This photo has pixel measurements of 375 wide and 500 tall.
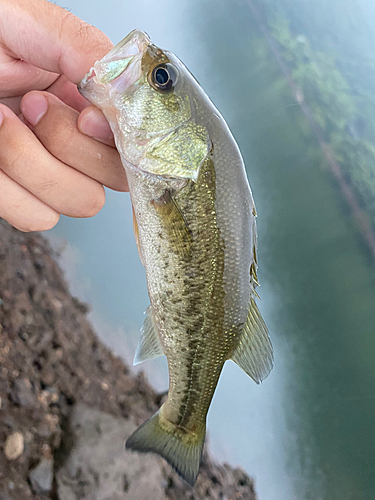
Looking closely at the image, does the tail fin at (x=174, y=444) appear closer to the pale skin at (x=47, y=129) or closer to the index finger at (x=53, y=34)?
the pale skin at (x=47, y=129)

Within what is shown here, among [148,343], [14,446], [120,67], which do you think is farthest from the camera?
[14,446]

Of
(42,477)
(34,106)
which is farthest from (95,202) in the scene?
(42,477)

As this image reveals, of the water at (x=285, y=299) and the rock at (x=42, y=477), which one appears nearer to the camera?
the rock at (x=42, y=477)

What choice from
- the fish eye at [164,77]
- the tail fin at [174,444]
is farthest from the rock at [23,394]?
the fish eye at [164,77]

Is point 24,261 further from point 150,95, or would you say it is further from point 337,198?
point 337,198

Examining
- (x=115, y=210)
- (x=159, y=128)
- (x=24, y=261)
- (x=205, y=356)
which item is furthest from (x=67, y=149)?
(x=24, y=261)

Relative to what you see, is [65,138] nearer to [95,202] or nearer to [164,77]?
[95,202]

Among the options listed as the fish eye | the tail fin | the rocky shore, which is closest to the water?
the rocky shore
